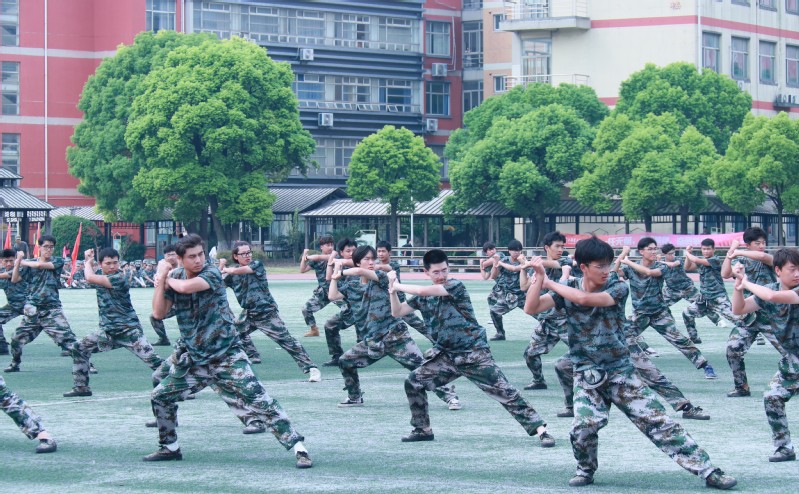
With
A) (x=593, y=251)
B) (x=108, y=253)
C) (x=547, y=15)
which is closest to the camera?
(x=593, y=251)

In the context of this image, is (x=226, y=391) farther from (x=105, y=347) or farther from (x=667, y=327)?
(x=667, y=327)

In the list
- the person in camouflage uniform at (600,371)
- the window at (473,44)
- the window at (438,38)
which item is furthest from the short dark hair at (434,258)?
the window at (473,44)

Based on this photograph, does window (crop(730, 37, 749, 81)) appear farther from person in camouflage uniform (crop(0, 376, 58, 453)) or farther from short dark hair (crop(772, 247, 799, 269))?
person in camouflage uniform (crop(0, 376, 58, 453))

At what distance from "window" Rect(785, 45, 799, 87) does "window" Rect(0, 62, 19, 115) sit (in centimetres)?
3940

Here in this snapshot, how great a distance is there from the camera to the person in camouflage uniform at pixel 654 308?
15484 mm

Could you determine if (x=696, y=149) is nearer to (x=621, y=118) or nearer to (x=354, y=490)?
(x=621, y=118)

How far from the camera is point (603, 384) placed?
9.04 m

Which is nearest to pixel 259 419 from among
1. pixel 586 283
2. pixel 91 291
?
pixel 586 283

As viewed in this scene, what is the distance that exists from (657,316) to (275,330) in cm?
463

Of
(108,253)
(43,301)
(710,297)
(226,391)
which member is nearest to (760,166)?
(710,297)

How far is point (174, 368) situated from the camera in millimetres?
10109

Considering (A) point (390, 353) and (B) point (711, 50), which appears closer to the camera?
(A) point (390, 353)

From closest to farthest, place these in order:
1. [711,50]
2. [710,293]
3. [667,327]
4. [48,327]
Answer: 1. [667,327]
2. [48,327]
3. [710,293]
4. [711,50]

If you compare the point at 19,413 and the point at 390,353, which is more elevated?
the point at 390,353
